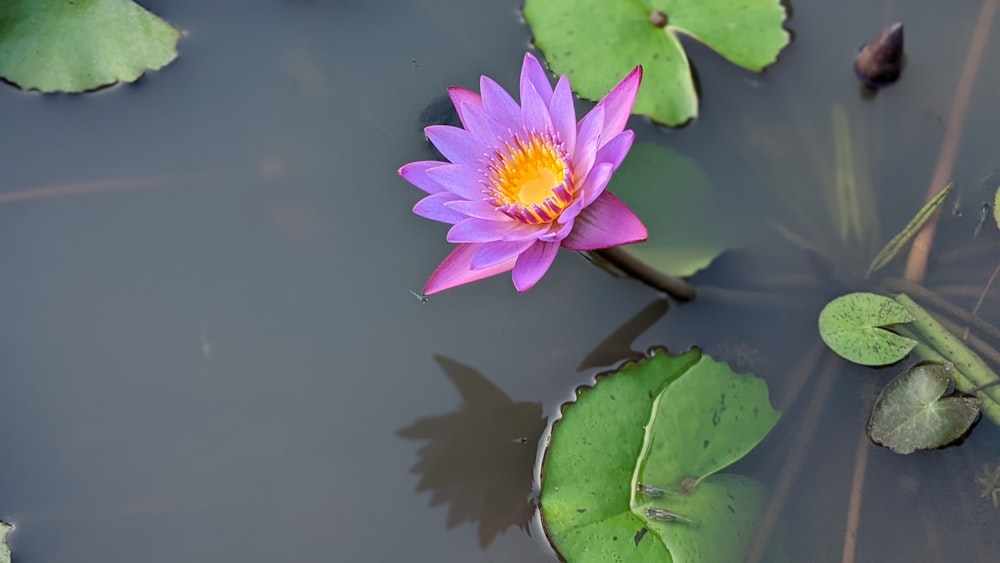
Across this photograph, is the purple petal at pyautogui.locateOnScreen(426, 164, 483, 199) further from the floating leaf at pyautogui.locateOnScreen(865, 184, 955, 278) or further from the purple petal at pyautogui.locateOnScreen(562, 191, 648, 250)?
the floating leaf at pyautogui.locateOnScreen(865, 184, 955, 278)

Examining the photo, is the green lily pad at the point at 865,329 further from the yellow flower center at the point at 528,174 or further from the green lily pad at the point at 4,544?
the green lily pad at the point at 4,544

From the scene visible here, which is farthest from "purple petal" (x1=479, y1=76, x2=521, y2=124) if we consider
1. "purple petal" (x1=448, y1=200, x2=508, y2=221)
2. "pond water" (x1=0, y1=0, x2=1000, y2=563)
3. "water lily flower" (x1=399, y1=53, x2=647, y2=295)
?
"pond water" (x1=0, y1=0, x2=1000, y2=563)

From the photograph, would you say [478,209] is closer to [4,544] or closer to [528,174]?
[528,174]

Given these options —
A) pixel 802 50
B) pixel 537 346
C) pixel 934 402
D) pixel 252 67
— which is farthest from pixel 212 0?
pixel 934 402

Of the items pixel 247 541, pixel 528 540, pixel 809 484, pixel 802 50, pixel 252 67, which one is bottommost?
pixel 247 541

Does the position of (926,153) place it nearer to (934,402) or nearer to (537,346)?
(934,402)
